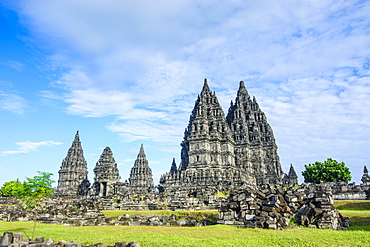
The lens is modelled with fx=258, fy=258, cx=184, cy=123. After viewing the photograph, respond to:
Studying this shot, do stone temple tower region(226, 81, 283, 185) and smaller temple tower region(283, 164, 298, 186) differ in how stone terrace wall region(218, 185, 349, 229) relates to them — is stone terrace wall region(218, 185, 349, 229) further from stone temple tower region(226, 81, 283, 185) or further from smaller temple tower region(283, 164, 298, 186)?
smaller temple tower region(283, 164, 298, 186)

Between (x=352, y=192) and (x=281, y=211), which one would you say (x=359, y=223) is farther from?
(x=352, y=192)

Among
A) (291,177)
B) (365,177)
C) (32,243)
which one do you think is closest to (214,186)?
(365,177)

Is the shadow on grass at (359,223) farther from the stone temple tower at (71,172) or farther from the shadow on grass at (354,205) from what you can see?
the stone temple tower at (71,172)

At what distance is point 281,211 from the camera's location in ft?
42.5

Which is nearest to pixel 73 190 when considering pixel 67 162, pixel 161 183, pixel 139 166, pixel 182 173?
pixel 67 162

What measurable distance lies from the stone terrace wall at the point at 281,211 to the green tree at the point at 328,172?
36947mm

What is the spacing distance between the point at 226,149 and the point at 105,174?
70.8 ft

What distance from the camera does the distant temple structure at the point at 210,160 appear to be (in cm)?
4009

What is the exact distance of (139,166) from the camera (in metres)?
66.4

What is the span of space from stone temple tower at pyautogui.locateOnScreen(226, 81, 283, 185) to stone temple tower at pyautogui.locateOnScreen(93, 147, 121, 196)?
78.9 ft

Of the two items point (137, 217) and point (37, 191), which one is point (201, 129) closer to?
point (137, 217)

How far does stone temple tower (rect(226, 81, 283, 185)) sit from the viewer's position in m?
53.4

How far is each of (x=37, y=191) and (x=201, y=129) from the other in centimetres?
3679

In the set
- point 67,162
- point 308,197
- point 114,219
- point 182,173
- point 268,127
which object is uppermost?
point 268,127
